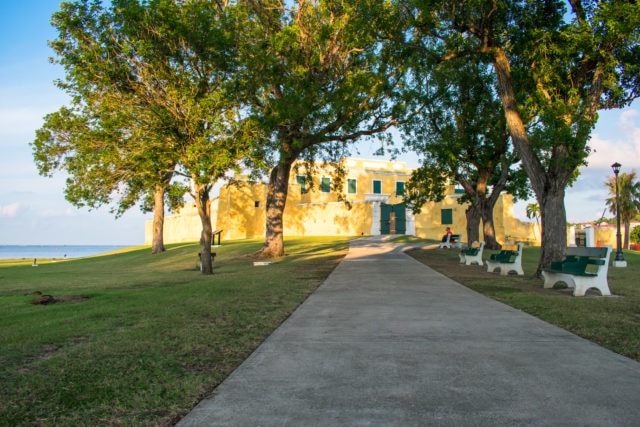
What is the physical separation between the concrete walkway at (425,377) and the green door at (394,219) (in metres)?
33.8

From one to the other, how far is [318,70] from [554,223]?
10970mm

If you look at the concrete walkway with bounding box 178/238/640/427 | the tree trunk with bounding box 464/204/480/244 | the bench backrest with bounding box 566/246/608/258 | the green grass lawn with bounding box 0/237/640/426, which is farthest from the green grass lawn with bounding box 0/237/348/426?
the tree trunk with bounding box 464/204/480/244

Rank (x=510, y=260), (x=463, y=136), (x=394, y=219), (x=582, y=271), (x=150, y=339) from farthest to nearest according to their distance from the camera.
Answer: (x=394, y=219) < (x=463, y=136) < (x=510, y=260) < (x=582, y=271) < (x=150, y=339)

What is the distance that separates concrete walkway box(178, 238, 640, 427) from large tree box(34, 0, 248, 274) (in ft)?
30.4

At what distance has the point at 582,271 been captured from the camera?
1052 cm

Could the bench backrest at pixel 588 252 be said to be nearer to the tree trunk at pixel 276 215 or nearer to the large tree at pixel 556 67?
the large tree at pixel 556 67

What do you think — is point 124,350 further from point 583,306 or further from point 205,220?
point 205,220

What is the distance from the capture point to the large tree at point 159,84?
1487 centimetres

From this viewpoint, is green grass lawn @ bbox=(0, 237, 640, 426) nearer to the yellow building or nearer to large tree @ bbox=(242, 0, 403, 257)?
large tree @ bbox=(242, 0, 403, 257)

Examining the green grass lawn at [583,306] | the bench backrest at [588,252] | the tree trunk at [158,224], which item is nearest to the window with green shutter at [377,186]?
the tree trunk at [158,224]

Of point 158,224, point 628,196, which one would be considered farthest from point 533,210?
point 158,224

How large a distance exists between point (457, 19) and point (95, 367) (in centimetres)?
1398

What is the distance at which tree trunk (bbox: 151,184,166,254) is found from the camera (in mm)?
33875

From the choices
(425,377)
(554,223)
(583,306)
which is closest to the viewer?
(425,377)
